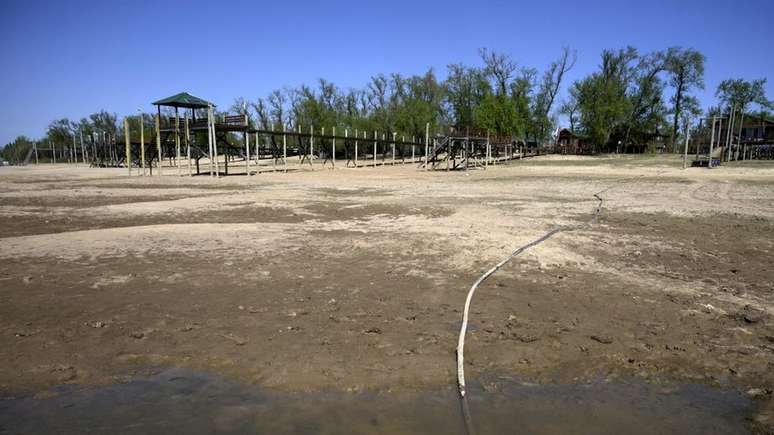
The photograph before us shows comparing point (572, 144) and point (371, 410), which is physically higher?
point (572, 144)

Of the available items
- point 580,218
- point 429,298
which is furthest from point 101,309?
point 580,218

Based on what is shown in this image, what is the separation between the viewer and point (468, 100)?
216 ft

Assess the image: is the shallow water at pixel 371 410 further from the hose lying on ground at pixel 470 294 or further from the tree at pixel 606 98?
the tree at pixel 606 98

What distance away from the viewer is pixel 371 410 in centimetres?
332

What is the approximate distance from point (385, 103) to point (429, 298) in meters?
67.1

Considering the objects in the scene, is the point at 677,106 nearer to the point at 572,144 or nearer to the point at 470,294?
the point at 572,144

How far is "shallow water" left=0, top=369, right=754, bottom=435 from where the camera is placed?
10.3ft

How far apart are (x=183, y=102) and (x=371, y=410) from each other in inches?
1432

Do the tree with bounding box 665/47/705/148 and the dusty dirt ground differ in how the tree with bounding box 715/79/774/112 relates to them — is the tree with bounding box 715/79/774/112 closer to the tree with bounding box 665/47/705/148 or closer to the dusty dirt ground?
the tree with bounding box 665/47/705/148

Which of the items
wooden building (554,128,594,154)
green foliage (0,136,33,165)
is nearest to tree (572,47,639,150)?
wooden building (554,128,594,154)

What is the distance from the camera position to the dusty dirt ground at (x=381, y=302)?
397 centimetres

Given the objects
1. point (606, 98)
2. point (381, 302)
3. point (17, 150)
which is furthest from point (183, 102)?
point (17, 150)

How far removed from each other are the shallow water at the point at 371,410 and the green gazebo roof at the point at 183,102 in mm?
34306

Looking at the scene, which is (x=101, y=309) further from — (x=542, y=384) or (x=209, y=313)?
(x=542, y=384)
